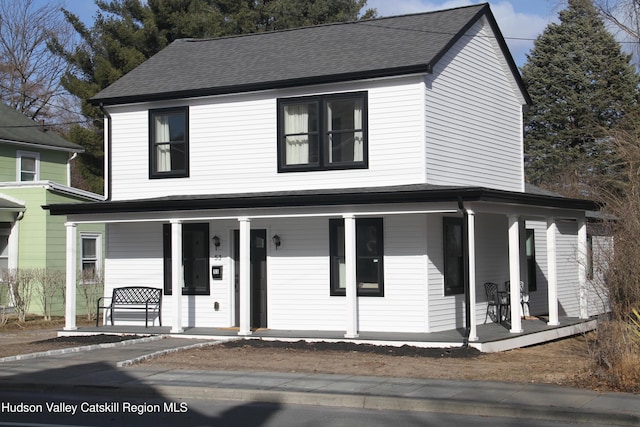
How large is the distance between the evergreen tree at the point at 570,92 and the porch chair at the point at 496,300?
72.7ft

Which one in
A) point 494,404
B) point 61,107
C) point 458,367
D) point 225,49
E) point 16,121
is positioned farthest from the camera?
point 61,107

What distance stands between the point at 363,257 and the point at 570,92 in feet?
91.1

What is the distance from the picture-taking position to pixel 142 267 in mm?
20359

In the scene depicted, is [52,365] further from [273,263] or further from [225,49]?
[225,49]

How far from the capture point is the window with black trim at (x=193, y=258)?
65.0 ft

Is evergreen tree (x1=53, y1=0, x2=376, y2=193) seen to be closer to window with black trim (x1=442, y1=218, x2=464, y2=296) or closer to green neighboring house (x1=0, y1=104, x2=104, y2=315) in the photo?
green neighboring house (x1=0, y1=104, x2=104, y2=315)

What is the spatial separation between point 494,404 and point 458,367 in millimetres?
3523

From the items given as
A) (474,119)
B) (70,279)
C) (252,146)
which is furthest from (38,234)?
(474,119)

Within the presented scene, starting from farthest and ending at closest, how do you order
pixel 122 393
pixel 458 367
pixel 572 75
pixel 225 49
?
pixel 572 75
pixel 225 49
pixel 458 367
pixel 122 393

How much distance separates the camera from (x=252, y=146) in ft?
62.7

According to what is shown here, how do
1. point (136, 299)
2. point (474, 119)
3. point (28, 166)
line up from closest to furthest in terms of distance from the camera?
point (474, 119)
point (136, 299)
point (28, 166)

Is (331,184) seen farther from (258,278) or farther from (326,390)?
(326,390)

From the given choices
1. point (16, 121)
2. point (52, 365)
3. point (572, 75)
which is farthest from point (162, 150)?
point (572, 75)

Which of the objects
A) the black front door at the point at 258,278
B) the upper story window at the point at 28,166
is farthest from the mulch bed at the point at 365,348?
the upper story window at the point at 28,166
